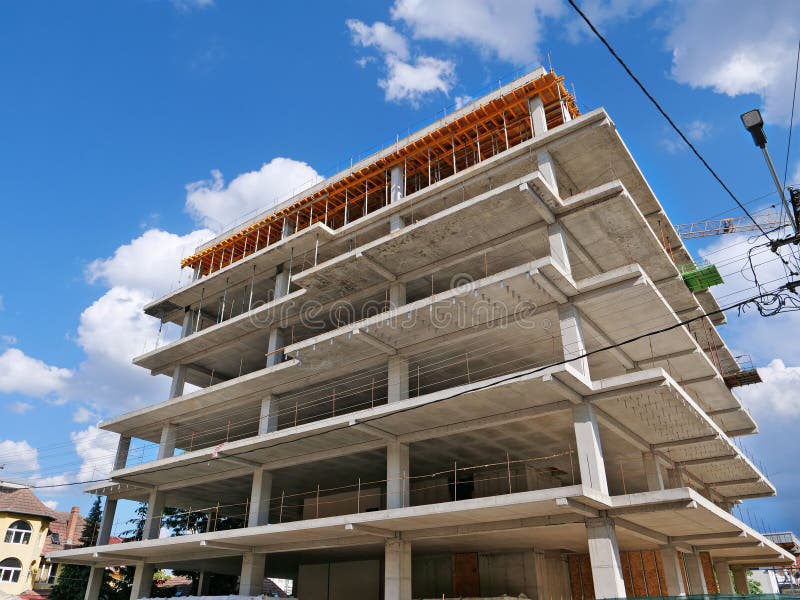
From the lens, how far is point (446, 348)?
2267 cm

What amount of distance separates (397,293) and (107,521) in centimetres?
2166

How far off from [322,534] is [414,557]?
7.83 metres

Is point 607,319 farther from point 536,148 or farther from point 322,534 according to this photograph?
point 322,534

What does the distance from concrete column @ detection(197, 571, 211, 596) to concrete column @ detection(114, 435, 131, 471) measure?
11935 millimetres

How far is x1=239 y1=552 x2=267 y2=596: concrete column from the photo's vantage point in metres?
24.0

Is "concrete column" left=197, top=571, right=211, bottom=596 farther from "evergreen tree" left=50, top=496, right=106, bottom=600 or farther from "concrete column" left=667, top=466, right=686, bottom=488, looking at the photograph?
"concrete column" left=667, top=466, right=686, bottom=488

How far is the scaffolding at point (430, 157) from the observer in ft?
79.4

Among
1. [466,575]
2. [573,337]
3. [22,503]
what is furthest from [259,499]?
[22,503]

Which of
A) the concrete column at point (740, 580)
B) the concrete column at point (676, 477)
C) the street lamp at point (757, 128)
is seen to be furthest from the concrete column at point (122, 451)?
the concrete column at point (740, 580)

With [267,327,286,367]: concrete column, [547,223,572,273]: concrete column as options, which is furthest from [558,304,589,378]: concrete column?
[267,327,286,367]: concrete column

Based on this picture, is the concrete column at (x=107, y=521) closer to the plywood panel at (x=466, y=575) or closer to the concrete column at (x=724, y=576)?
the plywood panel at (x=466, y=575)

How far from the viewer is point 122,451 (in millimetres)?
32562

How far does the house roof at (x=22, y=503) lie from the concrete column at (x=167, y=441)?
63.6 ft

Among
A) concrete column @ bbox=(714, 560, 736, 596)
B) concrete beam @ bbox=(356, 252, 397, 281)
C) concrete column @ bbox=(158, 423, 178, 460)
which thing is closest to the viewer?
concrete beam @ bbox=(356, 252, 397, 281)
